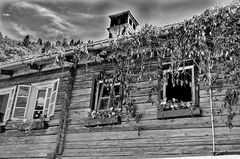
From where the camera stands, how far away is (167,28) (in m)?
7.98

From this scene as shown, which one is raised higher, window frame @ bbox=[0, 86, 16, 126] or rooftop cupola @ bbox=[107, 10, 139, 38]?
rooftop cupola @ bbox=[107, 10, 139, 38]

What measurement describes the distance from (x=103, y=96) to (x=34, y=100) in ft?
10.5

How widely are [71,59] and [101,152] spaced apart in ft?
11.1

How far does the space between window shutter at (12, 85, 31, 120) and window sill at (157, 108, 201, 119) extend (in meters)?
5.64

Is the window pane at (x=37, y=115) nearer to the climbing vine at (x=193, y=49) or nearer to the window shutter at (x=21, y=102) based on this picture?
the window shutter at (x=21, y=102)

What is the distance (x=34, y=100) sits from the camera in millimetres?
11750

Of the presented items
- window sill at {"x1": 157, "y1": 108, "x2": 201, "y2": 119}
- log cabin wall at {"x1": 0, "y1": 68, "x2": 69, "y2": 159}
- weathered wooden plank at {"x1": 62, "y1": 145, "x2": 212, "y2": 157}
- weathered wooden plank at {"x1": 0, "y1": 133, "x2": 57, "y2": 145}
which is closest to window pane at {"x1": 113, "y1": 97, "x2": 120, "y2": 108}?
weathered wooden plank at {"x1": 62, "y1": 145, "x2": 212, "y2": 157}

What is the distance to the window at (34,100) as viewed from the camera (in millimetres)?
11317

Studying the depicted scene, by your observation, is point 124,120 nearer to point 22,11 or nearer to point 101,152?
point 101,152

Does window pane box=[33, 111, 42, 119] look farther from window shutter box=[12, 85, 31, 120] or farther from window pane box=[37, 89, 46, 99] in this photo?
window pane box=[37, 89, 46, 99]

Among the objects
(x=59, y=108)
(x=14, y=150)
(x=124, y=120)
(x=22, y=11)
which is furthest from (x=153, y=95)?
(x=22, y=11)

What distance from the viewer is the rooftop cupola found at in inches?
515

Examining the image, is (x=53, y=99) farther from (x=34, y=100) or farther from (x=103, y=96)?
(x=103, y=96)

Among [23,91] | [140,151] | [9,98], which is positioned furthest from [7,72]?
[140,151]
